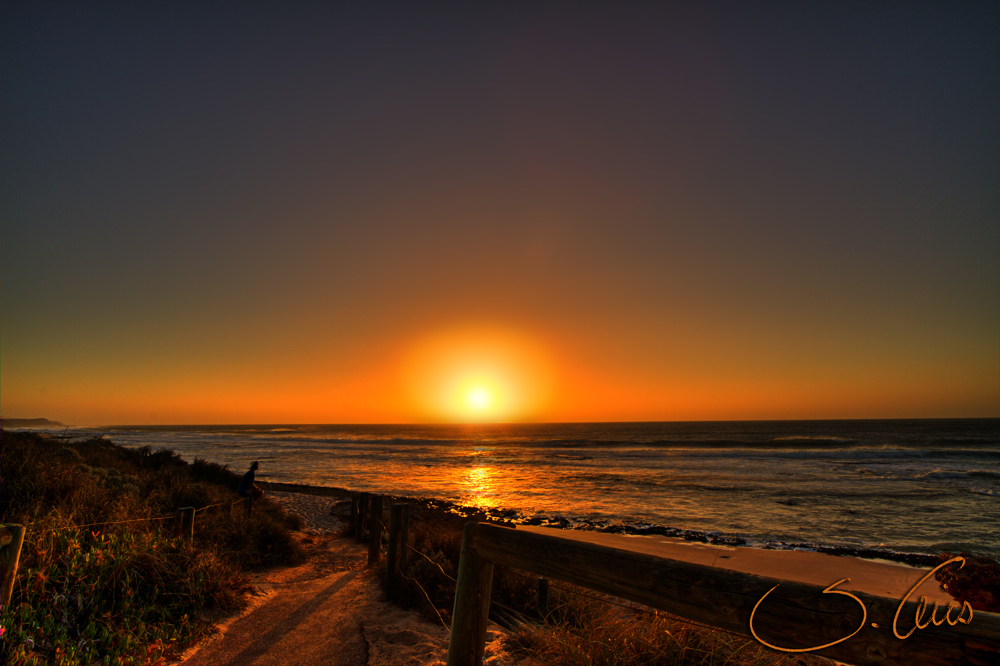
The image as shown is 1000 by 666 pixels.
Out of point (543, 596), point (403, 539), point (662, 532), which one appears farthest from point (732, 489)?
point (403, 539)

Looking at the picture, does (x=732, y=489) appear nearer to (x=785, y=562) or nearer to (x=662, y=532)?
(x=662, y=532)

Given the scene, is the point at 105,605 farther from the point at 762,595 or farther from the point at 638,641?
the point at 762,595

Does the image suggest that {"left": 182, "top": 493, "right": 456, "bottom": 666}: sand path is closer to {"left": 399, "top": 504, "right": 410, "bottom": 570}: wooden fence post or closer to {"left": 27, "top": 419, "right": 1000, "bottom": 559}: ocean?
{"left": 399, "top": 504, "right": 410, "bottom": 570}: wooden fence post

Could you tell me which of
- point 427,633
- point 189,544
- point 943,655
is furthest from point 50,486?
point 943,655

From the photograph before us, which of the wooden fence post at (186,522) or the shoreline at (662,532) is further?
the shoreline at (662,532)

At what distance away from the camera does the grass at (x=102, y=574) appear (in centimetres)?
460

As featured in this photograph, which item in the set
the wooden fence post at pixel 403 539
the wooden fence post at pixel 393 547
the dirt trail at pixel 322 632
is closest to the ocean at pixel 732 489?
the wooden fence post at pixel 403 539

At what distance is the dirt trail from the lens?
5418 mm

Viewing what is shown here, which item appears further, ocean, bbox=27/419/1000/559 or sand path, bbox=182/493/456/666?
ocean, bbox=27/419/1000/559

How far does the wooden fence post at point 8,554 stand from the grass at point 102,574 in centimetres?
43

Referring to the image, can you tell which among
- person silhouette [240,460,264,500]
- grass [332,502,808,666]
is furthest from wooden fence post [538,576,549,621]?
person silhouette [240,460,264,500]

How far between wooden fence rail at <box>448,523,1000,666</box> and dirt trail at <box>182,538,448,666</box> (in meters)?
3.84

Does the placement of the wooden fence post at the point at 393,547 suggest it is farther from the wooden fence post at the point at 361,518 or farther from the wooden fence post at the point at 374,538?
the wooden fence post at the point at 361,518

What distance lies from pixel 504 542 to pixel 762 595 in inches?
57.4
